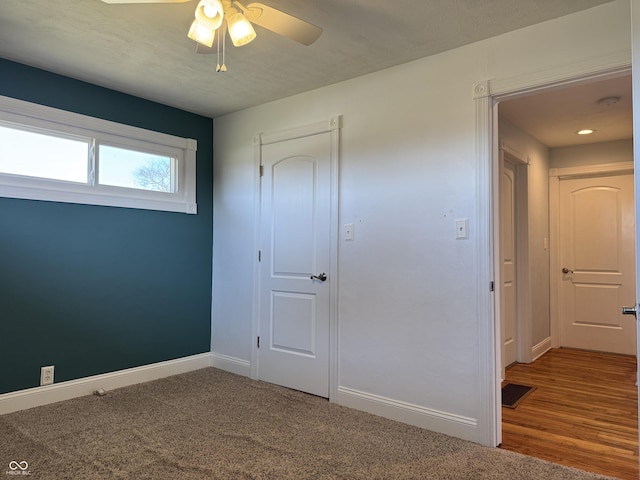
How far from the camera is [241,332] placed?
391 centimetres

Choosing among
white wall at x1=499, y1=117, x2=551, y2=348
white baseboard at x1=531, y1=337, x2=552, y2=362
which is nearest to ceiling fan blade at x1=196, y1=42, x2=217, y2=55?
white wall at x1=499, y1=117, x2=551, y2=348

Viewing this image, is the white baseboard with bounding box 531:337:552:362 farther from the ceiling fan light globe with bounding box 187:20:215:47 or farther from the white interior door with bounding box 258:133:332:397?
the ceiling fan light globe with bounding box 187:20:215:47

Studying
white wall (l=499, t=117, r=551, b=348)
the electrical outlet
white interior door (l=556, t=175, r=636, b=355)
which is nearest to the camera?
the electrical outlet

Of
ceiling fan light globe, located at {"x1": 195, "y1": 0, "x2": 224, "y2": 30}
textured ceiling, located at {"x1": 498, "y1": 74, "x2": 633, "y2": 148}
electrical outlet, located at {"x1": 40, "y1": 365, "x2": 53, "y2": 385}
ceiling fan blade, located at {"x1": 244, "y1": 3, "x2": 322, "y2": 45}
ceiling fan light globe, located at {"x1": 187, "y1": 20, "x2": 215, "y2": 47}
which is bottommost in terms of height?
electrical outlet, located at {"x1": 40, "y1": 365, "x2": 53, "y2": 385}

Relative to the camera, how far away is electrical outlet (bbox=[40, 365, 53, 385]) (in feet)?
10.1

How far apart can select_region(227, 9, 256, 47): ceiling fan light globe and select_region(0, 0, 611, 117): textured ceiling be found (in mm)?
392

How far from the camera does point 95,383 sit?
3334 mm

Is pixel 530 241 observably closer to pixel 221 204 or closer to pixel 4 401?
pixel 221 204

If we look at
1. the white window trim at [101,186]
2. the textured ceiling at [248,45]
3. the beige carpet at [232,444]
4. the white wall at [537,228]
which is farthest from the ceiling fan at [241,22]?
the white wall at [537,228]

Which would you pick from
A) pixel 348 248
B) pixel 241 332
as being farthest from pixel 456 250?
pixel 241 332

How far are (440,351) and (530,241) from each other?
8.15 feet

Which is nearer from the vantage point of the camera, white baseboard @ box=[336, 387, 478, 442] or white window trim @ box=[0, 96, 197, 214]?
white baseboard @ box=[336, 387, 478, 442]

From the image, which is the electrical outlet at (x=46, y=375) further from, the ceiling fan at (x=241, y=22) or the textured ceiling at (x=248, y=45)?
the ceiling fan at (x=241, y=22)

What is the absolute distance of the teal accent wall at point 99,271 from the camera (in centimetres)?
297
